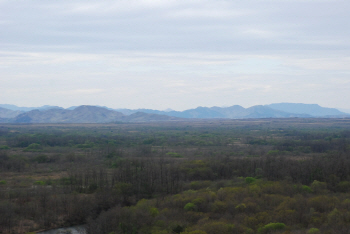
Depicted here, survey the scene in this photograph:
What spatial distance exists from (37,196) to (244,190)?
22850 mm

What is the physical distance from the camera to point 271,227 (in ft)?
91.0

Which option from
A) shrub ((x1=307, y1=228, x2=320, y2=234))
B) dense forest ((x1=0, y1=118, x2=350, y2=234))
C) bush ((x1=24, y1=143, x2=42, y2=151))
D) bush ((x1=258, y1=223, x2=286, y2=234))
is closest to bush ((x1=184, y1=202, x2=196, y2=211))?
dense forest ((x1=0, y1=118, x2=350, y2=234))

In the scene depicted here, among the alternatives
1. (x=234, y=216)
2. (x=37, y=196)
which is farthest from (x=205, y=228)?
(x=37, y=196)

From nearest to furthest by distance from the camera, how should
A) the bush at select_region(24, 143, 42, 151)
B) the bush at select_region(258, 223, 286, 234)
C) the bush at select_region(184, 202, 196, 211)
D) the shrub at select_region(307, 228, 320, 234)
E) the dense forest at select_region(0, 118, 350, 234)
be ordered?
the shrub at select_region(307, 228, 320, 234) → the bush at select_region(258, 223, 286, 234) → the dense forest at select_region(0, 118, 350, 234) → the bush at select_region(184, 202, 196, 211) → the bush at select_region(24, 143, 42, 151)

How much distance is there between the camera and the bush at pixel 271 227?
27403 mm

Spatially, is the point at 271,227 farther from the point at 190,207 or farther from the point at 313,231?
the point at 190,207

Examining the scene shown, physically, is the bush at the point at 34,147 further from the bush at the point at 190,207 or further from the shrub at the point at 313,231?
the shrub at the point at 313,231

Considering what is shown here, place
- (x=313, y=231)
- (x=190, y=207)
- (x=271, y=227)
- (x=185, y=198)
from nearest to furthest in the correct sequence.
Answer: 1. (x=313, y=231)
2. (x=271, y=227)
3. (x=190, y=207)
4. (x=185, y=198)

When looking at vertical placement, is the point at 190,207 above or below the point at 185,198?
below

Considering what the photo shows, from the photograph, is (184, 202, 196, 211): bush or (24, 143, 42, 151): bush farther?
(24, 143, 42, 151): bush

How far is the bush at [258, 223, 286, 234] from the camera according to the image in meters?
27.4

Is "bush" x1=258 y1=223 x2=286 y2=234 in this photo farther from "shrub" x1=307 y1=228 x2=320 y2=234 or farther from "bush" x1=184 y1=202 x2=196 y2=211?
"bush" x1=184 y1=202 x2=196 y2=211

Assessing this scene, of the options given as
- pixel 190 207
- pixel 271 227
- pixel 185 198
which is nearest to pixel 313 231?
pixel 271 227

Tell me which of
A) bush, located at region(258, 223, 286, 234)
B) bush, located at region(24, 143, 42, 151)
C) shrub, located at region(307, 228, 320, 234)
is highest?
bush, located at region(24, 143, 42, 151)
